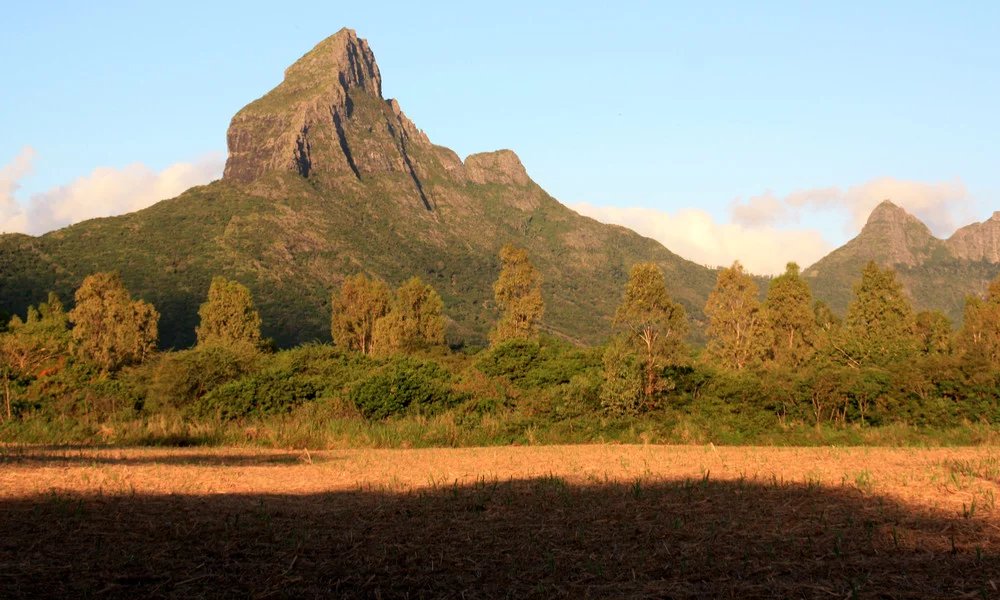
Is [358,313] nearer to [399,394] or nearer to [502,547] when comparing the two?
[399,394]

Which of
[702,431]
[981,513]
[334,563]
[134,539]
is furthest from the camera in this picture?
[702,431]

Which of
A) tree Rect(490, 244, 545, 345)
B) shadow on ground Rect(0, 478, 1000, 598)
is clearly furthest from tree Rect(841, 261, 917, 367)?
shadow on ground Rect(0, 478, 1000, 598)

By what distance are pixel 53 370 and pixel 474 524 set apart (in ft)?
124

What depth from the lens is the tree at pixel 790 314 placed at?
54.7 metres

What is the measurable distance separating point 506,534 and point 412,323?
62.4 metres

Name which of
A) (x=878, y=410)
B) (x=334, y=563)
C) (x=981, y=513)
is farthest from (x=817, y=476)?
(x=878, y=410)

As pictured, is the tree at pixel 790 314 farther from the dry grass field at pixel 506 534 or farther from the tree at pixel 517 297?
the dry grass field at pixel 506 534

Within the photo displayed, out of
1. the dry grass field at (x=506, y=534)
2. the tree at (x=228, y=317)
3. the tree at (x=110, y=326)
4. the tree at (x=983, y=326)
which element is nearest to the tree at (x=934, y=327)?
the tree at (x=983, y=326)

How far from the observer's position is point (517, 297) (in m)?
59.0

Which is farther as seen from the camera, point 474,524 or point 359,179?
point 359,179

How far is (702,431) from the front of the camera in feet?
93.9

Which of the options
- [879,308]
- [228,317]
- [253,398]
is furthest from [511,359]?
[228,317]

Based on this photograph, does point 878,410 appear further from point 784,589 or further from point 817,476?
point 784,589

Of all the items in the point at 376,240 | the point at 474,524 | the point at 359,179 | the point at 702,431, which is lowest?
the point at 702,431
